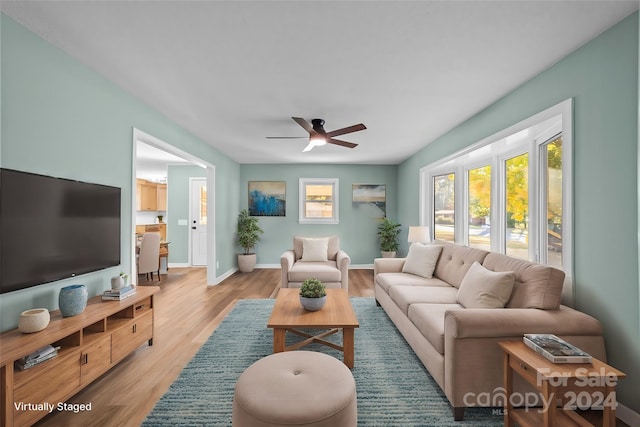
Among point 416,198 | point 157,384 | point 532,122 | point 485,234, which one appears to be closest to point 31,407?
point 157,384

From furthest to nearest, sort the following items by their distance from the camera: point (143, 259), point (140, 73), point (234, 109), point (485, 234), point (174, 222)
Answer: point (174, 222), point (143, 259), point (485, 234), point (234, 109), point (140, 73)

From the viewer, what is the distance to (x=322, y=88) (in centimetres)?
271

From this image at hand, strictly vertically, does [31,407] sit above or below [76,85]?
below

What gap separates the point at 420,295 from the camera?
2855 mm

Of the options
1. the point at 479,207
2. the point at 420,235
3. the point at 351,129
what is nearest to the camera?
the point at 351,129

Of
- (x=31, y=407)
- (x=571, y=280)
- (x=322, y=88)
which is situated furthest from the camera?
(x=322, y=88)

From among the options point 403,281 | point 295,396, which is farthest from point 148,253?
point 295,396

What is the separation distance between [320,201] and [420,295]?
4211mm

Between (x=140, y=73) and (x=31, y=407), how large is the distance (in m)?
2.38

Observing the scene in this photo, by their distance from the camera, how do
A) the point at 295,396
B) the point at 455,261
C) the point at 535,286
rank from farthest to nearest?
the point at 455,261, the point at 535,286, the point at 295,396

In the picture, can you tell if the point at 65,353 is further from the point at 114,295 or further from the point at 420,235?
the point at 420,235

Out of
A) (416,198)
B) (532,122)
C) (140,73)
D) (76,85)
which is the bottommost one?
(416,198)

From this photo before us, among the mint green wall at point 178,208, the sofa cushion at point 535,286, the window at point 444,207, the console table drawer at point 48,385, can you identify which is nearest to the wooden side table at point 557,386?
the sofa cushion at point 535,286

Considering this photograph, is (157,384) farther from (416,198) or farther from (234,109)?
(416,198)
